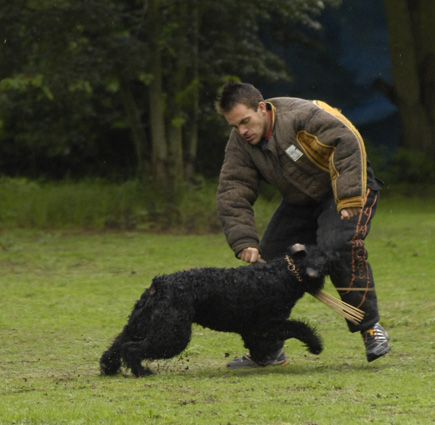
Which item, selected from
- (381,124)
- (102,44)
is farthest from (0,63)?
(381,124)

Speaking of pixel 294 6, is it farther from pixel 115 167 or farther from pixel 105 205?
pixel 115 167

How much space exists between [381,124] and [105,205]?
6482mm

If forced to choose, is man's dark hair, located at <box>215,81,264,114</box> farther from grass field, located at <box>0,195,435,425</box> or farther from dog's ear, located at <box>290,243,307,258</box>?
grass field, located at <box>0,195,435,425</box>

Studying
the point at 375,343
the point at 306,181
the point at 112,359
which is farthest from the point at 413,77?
the point at 112,359

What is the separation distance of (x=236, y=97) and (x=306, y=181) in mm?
695

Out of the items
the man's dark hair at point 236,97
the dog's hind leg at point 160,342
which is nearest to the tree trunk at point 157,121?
the man's dark hair at point 236,97

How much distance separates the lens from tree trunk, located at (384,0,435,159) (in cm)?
1778

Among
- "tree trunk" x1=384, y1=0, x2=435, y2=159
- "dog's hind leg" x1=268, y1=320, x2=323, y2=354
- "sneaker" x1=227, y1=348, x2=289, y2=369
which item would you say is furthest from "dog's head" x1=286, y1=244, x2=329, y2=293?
"tree trunk" x1=384, y1=0, x2=435, y2=159

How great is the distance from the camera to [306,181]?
18.3 ft

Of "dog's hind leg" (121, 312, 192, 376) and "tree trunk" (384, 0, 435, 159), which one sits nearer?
"dog's hind leg" (121, 312, 192, 376)

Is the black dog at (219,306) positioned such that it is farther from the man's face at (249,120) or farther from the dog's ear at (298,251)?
the man's face at (249,120)

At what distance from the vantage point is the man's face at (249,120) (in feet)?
18.0

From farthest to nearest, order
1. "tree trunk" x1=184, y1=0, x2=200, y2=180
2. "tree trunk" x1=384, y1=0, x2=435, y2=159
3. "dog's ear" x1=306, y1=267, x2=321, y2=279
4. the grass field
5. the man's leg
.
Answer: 1. "tree trunk" x1=384, y1=0, x2=435, y2=159
2. "tree trunk" x1=184, y1=0, x2=200, y2=180
3. the man's leg
4. "dog's ear" x1=306, y1=267, x2=321, y2=279
5. the grass field

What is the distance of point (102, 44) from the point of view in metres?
12.9
